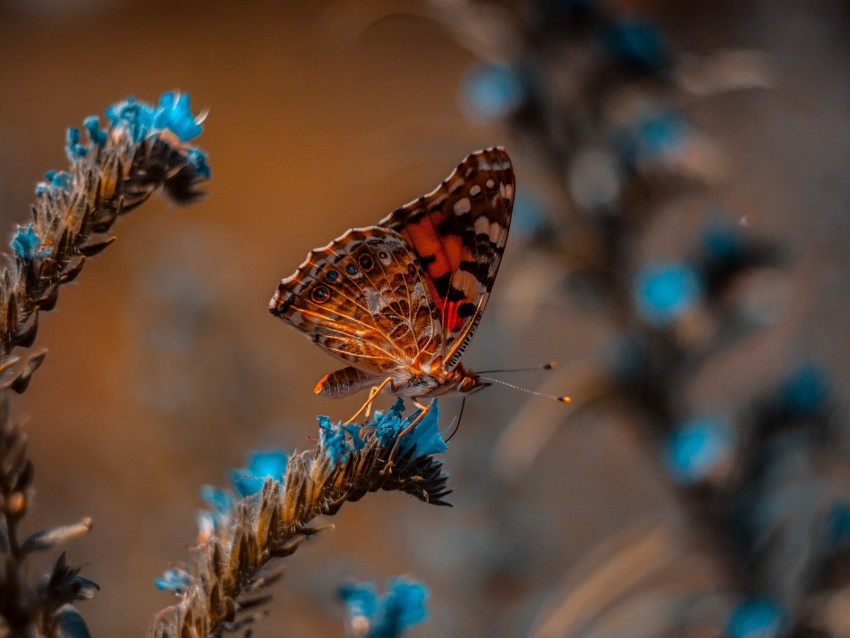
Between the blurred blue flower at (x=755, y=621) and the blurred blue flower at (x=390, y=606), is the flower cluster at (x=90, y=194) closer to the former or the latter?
the blurred blue flower at (x=390, y=606)

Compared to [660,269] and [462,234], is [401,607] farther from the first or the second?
[660,269]

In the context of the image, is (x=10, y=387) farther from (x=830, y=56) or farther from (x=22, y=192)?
(x=830, y=56)

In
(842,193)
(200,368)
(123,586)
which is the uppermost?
(842,193)

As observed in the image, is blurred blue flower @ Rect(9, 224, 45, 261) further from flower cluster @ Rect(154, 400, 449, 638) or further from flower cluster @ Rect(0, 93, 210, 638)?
flower cluster @ Rect(154, 400, 449, 638)

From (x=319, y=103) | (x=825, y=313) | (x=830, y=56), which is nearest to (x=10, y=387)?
(x=825, y=313)

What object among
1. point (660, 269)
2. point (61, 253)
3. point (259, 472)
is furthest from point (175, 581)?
point (660, 269)

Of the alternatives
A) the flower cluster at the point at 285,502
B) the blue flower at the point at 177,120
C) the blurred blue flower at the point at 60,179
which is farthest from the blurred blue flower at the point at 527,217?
the blurred blue flower at the point at 60,179
